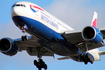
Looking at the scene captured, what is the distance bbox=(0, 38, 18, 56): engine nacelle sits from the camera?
38.5 meters

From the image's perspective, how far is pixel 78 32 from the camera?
35219 millimetres

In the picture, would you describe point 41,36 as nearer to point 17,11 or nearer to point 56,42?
point 56,42

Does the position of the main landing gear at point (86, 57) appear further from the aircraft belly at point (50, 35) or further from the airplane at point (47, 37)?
the aircraft belly at point (50, 35)

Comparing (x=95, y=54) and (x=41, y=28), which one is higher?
(x=41, y=28)

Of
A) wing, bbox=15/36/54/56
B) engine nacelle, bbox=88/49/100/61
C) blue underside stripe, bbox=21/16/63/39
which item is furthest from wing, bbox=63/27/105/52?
wing, bbox=15/36/54/56

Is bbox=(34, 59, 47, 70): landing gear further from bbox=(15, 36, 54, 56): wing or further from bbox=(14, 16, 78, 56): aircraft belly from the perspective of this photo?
bbox=(14, 16, 78, 56): aircraft belly

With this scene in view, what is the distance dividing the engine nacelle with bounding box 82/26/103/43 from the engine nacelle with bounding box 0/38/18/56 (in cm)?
992

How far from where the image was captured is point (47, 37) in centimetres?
3378

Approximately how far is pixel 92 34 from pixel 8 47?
11515mm

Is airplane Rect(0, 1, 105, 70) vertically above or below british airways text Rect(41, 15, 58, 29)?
below

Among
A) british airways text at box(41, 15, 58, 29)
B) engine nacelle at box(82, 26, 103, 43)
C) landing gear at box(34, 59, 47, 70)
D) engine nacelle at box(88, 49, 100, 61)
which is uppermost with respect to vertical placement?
british airways text at box(41, 15, 58, 29)

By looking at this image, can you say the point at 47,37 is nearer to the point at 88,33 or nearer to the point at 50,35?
the point at 50,35

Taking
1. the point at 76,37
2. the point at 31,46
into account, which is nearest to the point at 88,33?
the point at 76,37

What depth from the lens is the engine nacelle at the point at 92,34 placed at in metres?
33.8
